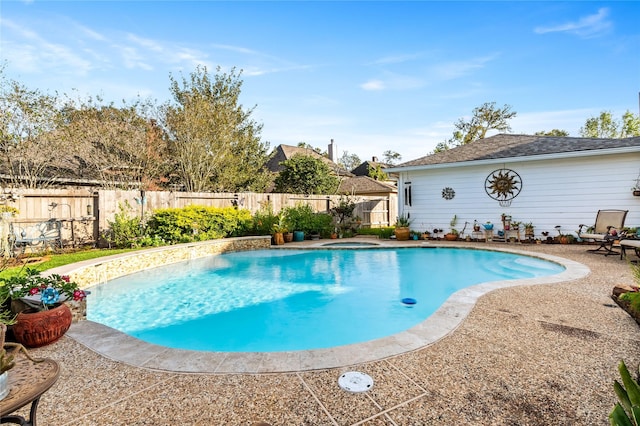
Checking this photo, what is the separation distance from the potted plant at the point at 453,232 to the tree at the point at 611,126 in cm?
2444

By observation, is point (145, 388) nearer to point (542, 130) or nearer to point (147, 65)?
point (147, 65)

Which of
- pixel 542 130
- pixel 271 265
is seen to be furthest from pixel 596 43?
pixel 542 130

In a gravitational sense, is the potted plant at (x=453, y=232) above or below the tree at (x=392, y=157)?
below

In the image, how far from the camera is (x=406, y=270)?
27.3ft

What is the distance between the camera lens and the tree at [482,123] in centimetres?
2627

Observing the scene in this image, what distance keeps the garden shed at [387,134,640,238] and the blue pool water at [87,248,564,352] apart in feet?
8.35

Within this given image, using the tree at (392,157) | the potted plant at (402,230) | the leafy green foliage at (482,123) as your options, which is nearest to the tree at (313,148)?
the leafy green foliage at (482,123)

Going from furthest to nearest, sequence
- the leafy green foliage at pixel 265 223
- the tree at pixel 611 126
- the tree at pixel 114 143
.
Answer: the tree at pixel 611 126 → the tree at pixel 114 143 → the leafy green foliage at pixel 265 223

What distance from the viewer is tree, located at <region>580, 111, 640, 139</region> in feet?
83.4

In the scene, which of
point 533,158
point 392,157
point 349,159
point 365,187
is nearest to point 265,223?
point 533,158

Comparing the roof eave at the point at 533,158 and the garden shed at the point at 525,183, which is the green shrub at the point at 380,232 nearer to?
the garden shed at the point at 525,183

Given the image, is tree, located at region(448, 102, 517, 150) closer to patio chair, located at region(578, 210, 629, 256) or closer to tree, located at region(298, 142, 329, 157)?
tree, located at region(298, 142, 329, 157)

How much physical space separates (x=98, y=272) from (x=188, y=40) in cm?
775

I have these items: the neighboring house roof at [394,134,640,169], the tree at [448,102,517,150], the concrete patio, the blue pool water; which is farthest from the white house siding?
the tree at [448,102,517,150]
